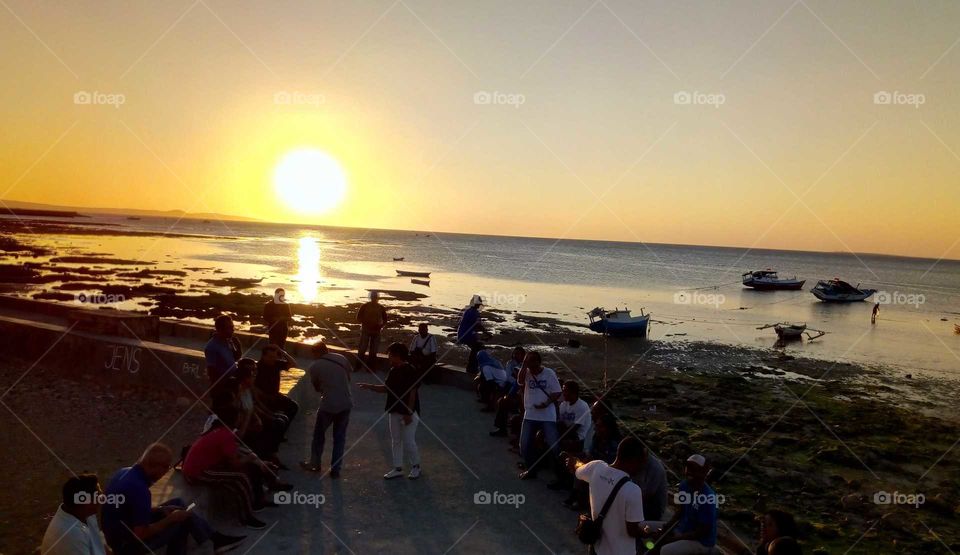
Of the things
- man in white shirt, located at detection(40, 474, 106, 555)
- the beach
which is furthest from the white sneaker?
the beach

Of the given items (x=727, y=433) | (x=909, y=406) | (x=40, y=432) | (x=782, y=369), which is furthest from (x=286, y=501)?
(x=782, y=369)

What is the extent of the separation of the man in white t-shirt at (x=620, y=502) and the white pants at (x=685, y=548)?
114cm

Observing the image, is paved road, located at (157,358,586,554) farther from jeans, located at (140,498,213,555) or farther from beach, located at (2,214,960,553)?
beach, located at (2,214,960,553)

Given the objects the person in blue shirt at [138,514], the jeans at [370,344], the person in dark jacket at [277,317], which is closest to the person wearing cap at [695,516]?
the person in blue shirt at [138,514]

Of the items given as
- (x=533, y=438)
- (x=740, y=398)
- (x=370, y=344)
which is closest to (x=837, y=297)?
(x=740, y=398)

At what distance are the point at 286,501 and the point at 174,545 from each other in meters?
1.76

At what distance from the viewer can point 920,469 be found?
14617 millimetres

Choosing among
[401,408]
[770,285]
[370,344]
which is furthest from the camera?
[770,285]

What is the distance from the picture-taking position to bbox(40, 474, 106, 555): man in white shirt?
15.3ft

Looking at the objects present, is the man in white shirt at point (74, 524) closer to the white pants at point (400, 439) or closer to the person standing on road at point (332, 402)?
the person standing on road at point (332, 402)

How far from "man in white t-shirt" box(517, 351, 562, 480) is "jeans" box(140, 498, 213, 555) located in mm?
4279

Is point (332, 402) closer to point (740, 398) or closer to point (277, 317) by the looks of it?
point (277, 317)

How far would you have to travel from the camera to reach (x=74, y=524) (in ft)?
15.4

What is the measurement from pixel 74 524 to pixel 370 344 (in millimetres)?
8770
